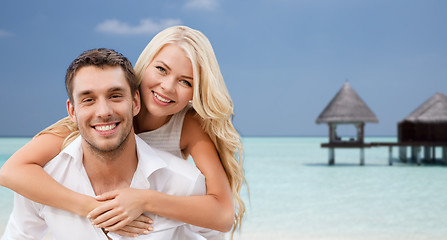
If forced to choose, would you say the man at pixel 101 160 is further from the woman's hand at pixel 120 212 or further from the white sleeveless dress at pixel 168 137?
the white sleeveless dress at pixel 168 137

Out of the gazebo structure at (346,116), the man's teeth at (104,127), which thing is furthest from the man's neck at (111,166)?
the gazebo structure at (346,116)

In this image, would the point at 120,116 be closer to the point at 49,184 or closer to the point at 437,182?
the point at 49,184

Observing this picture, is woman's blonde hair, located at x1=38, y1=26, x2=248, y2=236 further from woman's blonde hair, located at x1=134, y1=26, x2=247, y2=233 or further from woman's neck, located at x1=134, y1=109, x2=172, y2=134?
woman's neck, located at x1=134, y1=109, x2=172, y2=134

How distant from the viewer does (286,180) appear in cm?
2016

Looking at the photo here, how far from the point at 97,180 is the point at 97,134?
242 millimetres

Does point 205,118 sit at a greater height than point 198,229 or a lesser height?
greater

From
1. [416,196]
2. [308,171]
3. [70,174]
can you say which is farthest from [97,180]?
[308,171]

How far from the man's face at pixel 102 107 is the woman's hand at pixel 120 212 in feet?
0.60

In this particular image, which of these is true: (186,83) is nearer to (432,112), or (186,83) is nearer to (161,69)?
(161,69)

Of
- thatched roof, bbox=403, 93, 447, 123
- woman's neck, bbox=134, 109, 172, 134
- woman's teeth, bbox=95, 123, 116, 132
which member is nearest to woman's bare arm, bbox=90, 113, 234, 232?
woman's neck, bbox=134, 109, 172, 134

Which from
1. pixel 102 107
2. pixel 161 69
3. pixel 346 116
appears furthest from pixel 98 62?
pixel 346 116

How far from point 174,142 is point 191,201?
22.9 inches

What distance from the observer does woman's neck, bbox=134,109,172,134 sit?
8.46 ft

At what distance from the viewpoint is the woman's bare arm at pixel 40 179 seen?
1.91 meters
